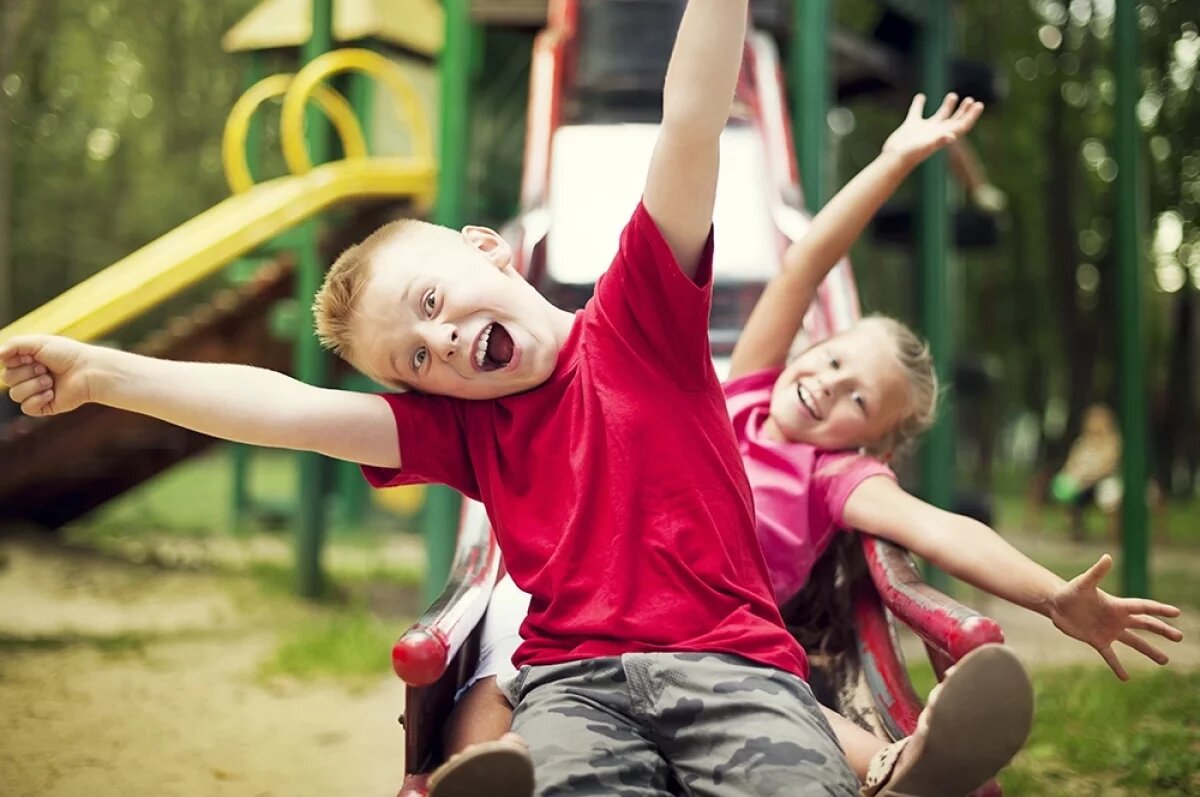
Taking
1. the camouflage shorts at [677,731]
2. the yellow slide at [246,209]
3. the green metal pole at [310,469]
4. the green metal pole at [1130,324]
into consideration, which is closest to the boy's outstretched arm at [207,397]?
the camouflage shorts at [677,731]

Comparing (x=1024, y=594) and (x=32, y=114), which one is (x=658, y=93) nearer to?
(x=1024, y=594)

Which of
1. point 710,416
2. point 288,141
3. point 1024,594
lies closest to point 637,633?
point 710,416

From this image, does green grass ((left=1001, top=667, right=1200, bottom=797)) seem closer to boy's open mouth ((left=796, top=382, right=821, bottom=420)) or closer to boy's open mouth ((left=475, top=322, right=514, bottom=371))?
boy's open mouth ((left=796, top=382, right=821, bottom=420))

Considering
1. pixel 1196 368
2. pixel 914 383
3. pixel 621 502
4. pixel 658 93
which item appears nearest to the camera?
pixel 621 502

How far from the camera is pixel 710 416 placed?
155 centimetres

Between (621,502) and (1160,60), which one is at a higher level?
(1160,60)

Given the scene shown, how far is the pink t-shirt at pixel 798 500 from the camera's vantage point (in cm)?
192

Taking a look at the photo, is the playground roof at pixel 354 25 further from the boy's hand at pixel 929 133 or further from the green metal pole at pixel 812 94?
the boy's hand at pixel 929 133

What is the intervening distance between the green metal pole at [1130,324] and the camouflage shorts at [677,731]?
3646 mm

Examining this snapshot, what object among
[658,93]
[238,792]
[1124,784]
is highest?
[658,93]

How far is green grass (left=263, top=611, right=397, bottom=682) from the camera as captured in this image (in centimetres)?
356

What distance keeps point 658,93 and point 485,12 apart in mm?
835

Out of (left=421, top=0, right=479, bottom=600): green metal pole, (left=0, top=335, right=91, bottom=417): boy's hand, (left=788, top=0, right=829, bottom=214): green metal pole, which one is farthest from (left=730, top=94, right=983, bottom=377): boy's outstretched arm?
(left=421, top=0, right=479, bottom=600): green metal pole

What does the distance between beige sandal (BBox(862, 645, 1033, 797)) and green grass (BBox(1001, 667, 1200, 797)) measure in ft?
4.00
